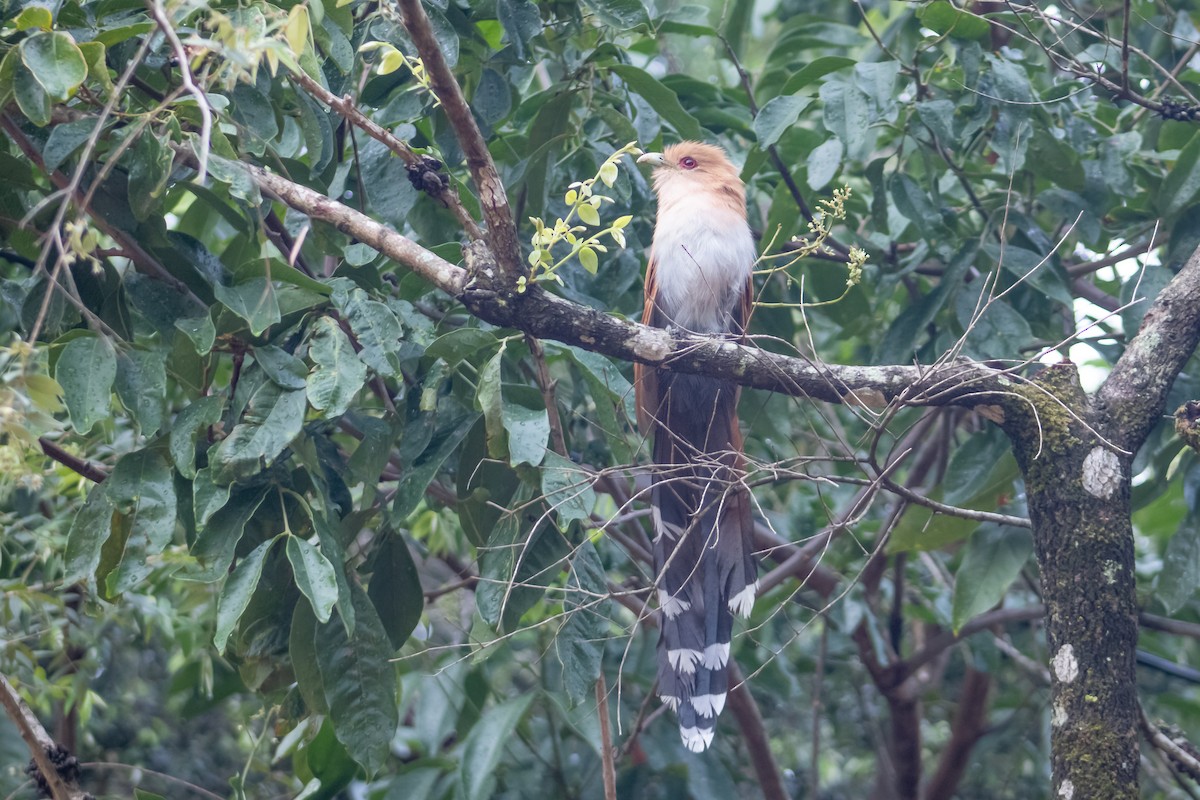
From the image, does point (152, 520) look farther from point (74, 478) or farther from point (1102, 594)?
point (1102, 594)

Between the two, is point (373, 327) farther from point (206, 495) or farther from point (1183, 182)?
point (1183, 182)

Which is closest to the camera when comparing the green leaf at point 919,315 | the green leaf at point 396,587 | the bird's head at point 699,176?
the green leaf at point 396,587

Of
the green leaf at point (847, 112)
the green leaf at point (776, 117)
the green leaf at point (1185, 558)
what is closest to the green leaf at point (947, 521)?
the green leaf at point (1185, 558)

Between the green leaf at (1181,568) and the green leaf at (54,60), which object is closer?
the green leaf at (54,60)

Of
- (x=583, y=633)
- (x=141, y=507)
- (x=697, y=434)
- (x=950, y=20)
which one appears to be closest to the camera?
(x=141, y=507)

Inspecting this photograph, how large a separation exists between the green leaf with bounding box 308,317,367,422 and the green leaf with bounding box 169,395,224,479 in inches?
8.0

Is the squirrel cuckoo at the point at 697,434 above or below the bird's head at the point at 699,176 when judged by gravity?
below

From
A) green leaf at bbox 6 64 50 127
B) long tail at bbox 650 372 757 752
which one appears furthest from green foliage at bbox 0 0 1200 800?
long tail at bbox 650 372 757 752

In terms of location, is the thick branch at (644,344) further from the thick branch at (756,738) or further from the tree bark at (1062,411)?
the thick branch at (756,738)

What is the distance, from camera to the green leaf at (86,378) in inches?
78.4

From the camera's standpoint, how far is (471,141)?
204 centimetres

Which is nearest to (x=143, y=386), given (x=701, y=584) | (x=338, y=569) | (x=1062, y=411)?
(x=338, y=569)

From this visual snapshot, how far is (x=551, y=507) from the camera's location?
7.27 feet

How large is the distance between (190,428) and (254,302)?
0.92 ft
